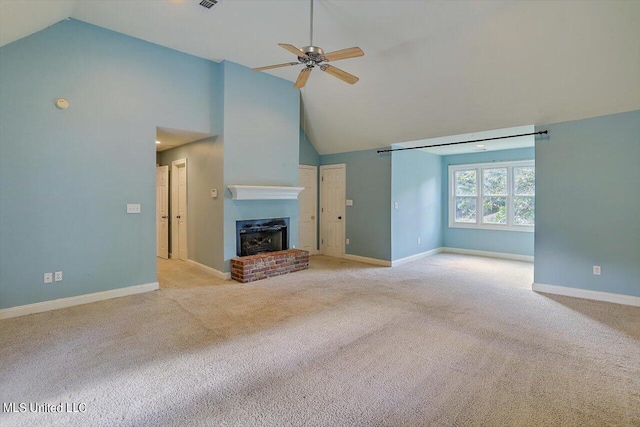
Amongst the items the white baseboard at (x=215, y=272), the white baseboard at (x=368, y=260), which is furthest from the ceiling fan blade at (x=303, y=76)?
the white baseboard at (x=368, y=260)

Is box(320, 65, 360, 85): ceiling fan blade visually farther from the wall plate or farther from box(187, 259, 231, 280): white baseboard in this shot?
box(187, 259, 231, 280): white baseboard

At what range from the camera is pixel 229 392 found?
2.23 metres

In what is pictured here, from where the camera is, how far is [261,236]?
5832mm

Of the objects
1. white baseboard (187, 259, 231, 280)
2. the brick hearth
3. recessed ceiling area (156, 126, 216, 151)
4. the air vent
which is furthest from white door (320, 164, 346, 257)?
the air vent

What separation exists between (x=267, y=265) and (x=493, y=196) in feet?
18.4

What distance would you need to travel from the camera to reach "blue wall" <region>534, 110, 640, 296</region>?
4043 mm

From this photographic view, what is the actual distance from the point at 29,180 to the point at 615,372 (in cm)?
602

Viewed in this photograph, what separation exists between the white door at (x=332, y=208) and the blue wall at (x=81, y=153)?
11.5 ft

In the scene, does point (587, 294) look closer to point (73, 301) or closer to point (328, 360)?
point (328, 360)

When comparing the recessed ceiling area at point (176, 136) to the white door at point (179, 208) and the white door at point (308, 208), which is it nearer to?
the white door at point (179, 208)

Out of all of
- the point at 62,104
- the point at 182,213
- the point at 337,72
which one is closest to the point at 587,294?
the point at 337,72

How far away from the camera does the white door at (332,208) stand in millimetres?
7281

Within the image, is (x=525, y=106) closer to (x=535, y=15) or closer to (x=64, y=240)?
(x=535, y=15)

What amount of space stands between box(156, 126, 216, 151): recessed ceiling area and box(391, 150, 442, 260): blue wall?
3.69 metres
